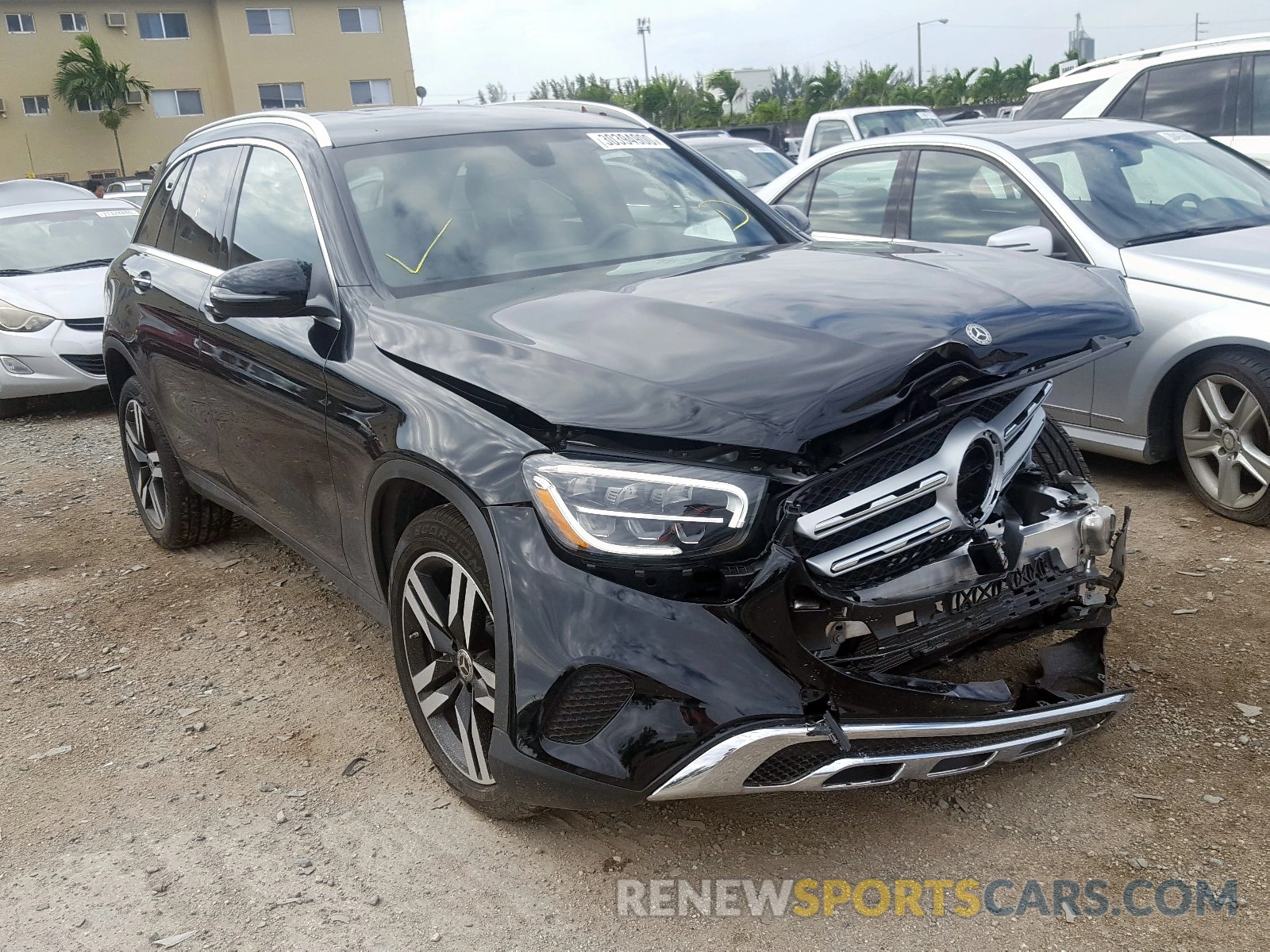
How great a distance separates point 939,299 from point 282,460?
2.09 meters

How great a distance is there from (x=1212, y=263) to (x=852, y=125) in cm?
1051

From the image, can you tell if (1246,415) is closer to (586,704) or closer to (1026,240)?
(1026,240)

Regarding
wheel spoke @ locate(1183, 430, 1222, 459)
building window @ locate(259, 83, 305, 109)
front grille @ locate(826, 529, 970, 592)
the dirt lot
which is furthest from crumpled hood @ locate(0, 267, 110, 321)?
building window @ locate(259, 83, 305, 109)

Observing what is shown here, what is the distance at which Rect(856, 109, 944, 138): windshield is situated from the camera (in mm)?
14703

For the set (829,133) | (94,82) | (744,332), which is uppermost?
(94,82)

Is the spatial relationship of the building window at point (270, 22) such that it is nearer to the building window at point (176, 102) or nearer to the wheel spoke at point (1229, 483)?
the building window at point (176, 102)

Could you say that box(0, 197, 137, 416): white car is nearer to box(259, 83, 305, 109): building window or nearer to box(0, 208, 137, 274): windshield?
box(0, 208, 137, 274): windshield

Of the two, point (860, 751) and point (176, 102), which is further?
point (176, 102)

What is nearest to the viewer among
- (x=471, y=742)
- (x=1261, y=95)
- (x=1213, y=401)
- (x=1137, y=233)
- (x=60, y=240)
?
(x=471, y=742)

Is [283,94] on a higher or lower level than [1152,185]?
higher

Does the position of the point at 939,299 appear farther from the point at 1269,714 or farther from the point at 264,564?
the point at 264,564

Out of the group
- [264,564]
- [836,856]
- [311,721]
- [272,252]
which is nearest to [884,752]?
[836,856]

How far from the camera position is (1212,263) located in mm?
4664

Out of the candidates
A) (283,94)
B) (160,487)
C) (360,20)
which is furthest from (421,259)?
(360,20)
